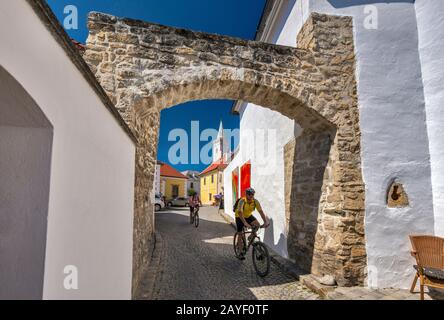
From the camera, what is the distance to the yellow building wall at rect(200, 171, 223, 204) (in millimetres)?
29261

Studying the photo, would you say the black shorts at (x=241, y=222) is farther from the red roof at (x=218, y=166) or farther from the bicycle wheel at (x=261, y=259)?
the red roof at (x=218, y=166)

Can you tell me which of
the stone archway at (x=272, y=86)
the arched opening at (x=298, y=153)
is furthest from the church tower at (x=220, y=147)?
the stone archway at (x=272, y=86)

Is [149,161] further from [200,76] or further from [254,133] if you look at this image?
[254,133]

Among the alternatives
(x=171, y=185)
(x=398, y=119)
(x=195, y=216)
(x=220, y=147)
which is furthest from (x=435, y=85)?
(x=220, y=147)

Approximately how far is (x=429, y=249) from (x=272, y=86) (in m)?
3.24

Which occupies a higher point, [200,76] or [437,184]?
[200,76]

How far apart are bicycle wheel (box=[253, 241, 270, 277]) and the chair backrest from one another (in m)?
2.17

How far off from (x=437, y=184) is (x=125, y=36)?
509cm

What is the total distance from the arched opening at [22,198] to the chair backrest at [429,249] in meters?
4.36

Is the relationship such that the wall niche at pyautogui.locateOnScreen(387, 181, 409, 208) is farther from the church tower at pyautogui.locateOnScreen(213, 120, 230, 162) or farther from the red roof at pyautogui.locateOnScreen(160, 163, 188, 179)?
the church tower at pyautogui.locateOnScreen(213, 120, 230, 162)

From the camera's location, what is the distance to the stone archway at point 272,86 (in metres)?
3.83
